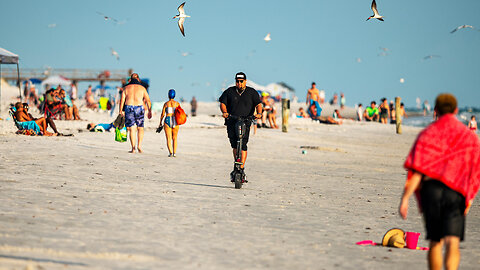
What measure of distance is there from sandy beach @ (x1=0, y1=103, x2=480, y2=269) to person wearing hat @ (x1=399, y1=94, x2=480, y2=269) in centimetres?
100

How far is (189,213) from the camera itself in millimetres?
→ 7227

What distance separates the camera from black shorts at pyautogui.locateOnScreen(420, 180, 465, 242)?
423 cm

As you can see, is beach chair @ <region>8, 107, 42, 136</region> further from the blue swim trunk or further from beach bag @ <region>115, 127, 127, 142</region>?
the blue swim trunk

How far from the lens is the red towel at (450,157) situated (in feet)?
14.0

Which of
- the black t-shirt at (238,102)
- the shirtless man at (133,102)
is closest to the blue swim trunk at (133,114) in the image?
the shirtless man at (133,102)

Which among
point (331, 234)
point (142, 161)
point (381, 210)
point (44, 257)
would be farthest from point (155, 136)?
point (44, 257)

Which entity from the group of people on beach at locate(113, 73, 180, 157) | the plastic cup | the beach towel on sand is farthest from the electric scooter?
the beach towel on sand

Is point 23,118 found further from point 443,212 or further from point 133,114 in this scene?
point 443,212

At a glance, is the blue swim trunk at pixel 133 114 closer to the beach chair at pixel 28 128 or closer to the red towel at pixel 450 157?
the beach chair at pixel 28 128

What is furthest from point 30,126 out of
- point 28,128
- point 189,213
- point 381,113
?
point 381,113

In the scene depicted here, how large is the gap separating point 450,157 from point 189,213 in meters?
3.69

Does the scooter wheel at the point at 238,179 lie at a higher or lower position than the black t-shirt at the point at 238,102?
lower

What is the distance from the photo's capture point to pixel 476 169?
4359 millimetres

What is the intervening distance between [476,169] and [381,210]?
13.5 ft
